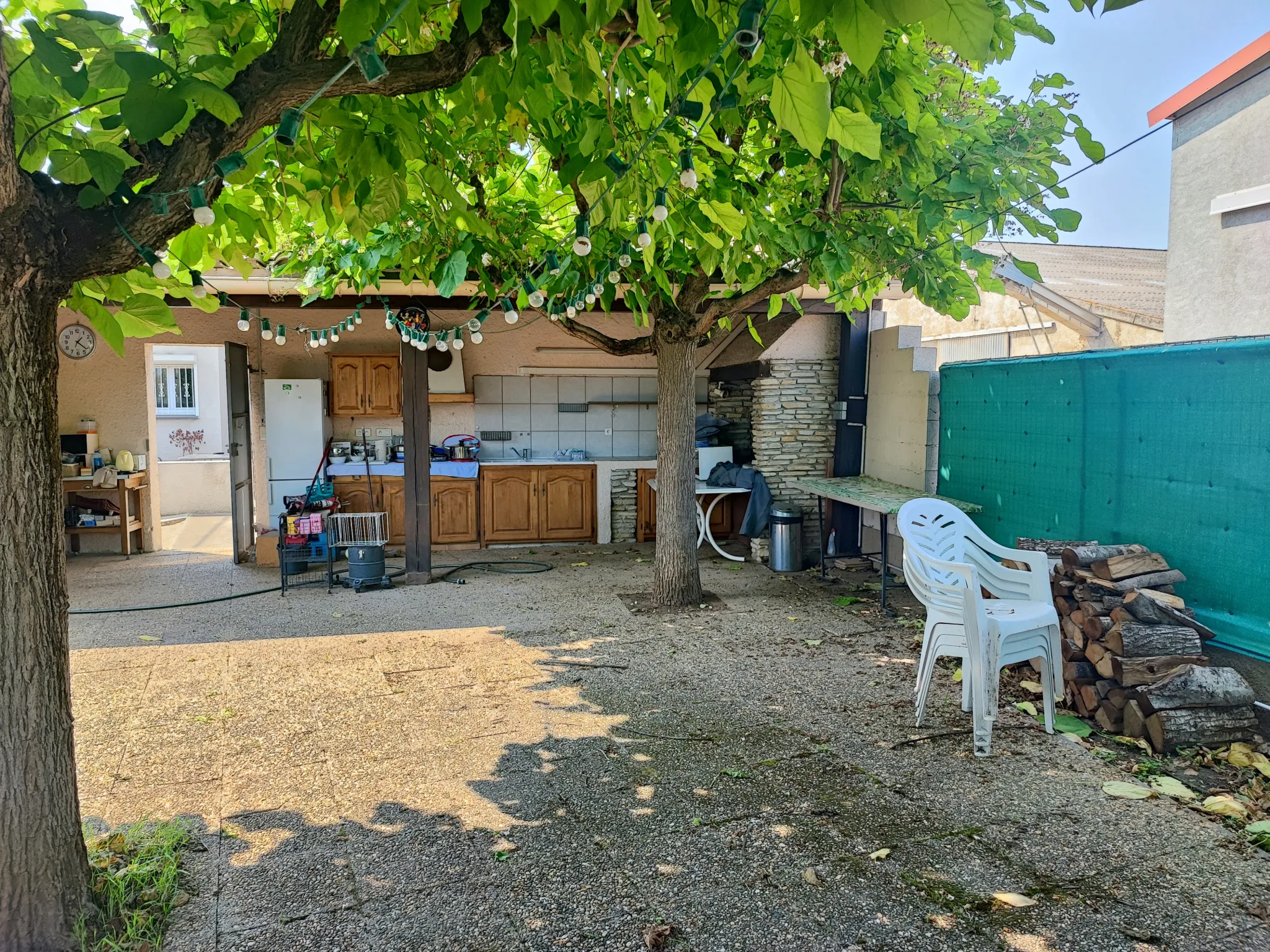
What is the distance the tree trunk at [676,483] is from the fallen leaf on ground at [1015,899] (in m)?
3.75

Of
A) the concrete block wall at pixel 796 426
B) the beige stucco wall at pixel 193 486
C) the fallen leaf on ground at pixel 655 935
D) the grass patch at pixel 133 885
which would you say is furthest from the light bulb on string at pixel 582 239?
the beige stucco wall at pixel 193 486

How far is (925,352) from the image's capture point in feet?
22.5

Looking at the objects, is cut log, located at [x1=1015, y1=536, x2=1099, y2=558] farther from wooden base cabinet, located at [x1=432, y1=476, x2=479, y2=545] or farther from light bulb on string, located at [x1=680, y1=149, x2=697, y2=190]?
wooden base cabinet, located at [x1=432, y1=476, x2=479, y2=545]

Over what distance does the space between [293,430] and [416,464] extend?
68.7 inches

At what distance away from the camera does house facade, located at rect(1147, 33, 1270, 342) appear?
564cm

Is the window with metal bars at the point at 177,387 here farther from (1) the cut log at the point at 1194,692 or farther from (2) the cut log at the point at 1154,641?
(1) the cut log at the point at 1194,692

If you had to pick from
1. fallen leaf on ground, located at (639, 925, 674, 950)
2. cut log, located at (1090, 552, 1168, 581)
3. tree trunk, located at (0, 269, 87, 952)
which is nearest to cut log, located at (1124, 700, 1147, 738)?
cut log, located at (1090, 552, 1168, 581)

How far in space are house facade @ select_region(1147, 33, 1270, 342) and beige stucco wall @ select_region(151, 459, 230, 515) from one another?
11.3m

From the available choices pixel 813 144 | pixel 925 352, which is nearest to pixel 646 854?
pixel 813 144

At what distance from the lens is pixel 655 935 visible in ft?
7.46

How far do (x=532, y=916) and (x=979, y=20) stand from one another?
240cm

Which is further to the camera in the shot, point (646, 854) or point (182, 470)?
point (182, 470)

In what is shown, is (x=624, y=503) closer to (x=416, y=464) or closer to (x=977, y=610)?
(x=416, y=464)

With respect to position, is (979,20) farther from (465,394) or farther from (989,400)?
(465,394)
